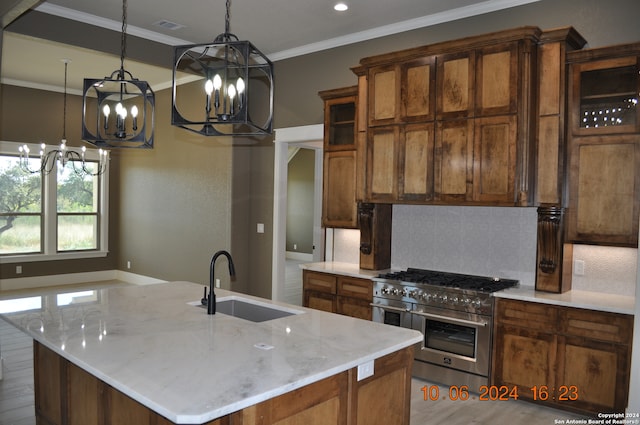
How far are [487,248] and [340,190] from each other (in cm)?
153

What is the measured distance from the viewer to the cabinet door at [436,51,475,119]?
3.96m

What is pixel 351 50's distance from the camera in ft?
17.4

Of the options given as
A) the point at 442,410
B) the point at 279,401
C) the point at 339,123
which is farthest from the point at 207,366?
the point at 339,123

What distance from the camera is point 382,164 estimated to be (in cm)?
453

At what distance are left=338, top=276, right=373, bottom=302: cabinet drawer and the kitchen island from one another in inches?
65.9

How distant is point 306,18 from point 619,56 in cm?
273

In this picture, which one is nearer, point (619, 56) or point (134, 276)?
point (619, 56)

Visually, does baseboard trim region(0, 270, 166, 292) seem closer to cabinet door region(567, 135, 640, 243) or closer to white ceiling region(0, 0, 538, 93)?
white ceiling region(0, 0, 538, 93)

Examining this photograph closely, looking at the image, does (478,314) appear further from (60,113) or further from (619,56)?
(60,113)

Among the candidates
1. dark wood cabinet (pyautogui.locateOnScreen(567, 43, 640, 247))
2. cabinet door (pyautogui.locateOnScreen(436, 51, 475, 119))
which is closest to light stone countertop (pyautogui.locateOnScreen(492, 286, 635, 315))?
dark wood cabinet (pyautogui.locateOnScreen(567, 43, 640, 247))

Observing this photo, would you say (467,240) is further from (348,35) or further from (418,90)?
(348,35)

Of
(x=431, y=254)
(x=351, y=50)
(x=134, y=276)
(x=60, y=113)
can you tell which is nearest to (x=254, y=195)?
(x=351, y=50)

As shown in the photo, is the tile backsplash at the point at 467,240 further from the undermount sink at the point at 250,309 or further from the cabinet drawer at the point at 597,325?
the undermount sink at the point at 250,309

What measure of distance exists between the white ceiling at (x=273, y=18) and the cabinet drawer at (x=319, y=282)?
249 centimetres
